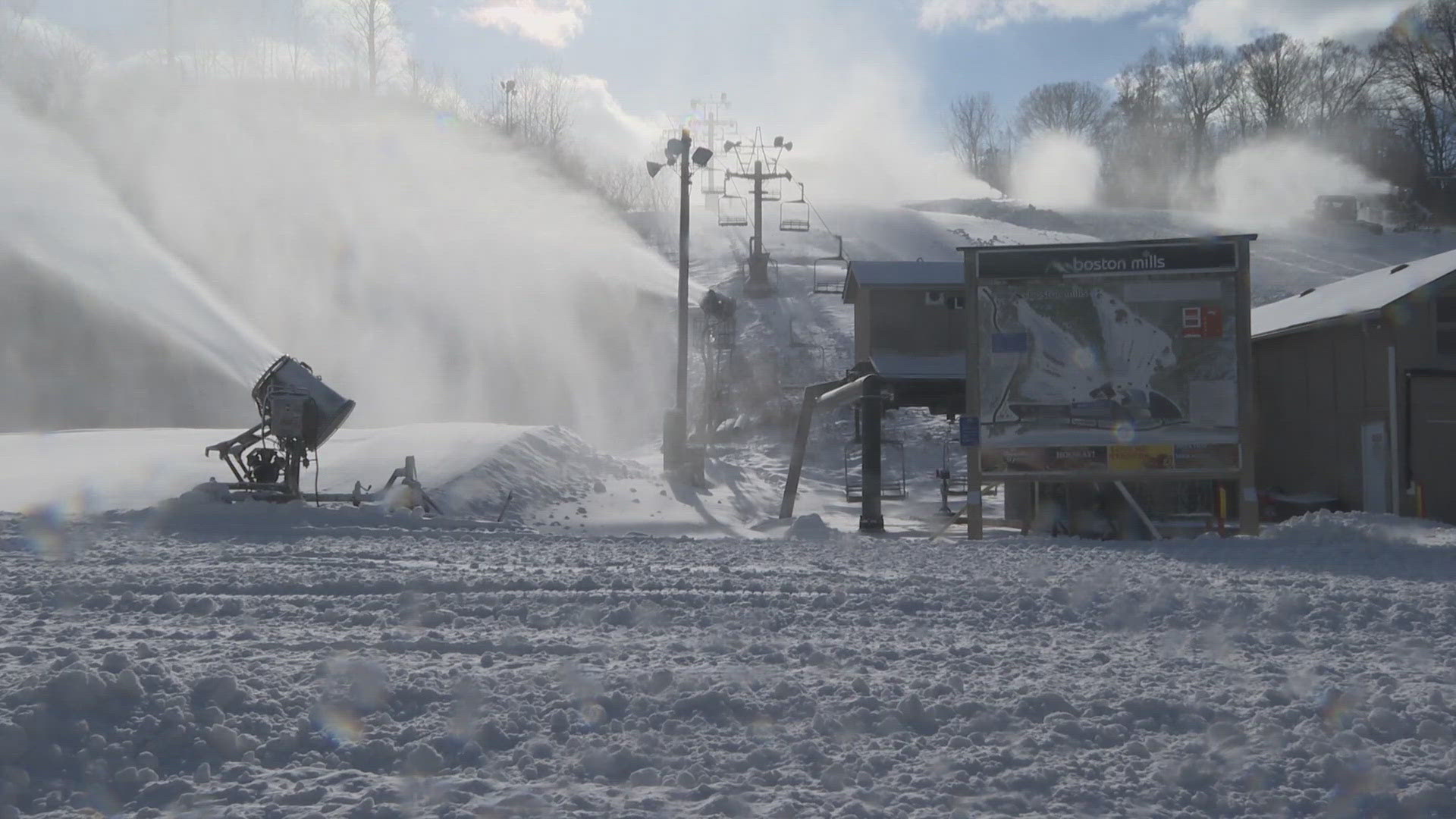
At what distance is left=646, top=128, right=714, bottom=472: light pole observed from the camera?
2212cm

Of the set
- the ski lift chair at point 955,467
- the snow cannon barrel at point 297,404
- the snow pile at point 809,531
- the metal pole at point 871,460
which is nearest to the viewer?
the snow pile at point 809,531

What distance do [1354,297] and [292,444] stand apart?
57.1 ft

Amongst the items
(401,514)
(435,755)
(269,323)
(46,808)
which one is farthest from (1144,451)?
(269,323)

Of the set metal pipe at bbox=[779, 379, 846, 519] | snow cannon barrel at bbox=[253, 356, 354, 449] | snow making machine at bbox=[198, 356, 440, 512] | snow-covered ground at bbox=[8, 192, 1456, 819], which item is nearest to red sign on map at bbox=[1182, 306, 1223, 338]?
snow-covered ground at bbox=[8, 192, 1456, 819]

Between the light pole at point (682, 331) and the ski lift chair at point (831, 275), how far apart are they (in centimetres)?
A: 2627

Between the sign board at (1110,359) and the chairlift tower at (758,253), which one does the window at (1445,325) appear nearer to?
the sign board at (1110,359)

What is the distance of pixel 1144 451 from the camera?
1477cm

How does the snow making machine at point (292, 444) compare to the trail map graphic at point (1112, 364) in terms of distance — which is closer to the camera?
the trail map graphic at point (1112, 364)

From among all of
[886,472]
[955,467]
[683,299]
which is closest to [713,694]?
[683,299]

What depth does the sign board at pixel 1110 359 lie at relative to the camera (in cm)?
1465

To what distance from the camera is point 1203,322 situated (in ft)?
48.2

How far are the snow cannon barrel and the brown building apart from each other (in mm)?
15469

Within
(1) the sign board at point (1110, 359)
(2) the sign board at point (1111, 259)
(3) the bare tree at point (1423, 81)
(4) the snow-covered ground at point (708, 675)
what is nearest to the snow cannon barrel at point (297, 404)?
(4) the snow-covered ground at point (708, 675)

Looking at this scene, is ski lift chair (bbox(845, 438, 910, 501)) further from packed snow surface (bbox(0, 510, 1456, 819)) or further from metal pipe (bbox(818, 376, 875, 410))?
packed snow surface (bbox(0, 510, 1456, 819))
